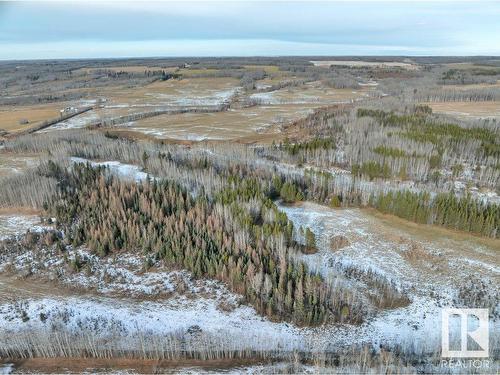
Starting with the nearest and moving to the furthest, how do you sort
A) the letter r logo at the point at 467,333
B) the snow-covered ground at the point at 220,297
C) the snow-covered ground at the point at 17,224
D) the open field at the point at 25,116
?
the letter r logo at the point at 467,333, the snow-covered ground at the point at 220,297, the snow-covered ground at the point at 17,224, the open field at the point at 25,116

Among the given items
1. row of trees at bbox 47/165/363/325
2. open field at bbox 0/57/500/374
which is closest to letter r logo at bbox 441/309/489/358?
open field at bbox 0/57/500/374

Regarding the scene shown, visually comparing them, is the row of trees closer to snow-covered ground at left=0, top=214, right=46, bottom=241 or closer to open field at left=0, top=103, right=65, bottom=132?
snow-covered ground at left=0, top=214, right=46, bottom=241

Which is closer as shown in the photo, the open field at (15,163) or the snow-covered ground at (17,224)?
the snow-covered ground at (17,224)

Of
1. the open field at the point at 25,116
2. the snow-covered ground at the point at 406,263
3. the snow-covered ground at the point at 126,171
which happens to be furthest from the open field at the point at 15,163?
the snow-covered ground at the point at 406,263

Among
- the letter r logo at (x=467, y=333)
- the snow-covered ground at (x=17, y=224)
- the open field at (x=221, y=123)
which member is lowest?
the letter r logo at (x=467, y=333)

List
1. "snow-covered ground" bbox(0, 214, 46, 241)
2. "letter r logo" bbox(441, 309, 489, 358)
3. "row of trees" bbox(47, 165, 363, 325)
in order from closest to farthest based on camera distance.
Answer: "letter r logo" bbox(441, 309, 489, 358) → "row of trees" bbox(47, 165, 363, 325) → "snow-covered ground" bbox(0, 214, 46, 241)

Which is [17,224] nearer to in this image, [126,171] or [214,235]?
[126,171]

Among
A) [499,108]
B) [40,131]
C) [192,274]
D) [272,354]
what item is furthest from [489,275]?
[40,131]

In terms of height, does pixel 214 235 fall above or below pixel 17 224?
above

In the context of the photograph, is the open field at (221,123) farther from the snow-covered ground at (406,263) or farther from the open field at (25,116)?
the snow-covered ground at (406,263)

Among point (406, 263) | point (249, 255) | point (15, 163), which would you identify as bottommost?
point (406, 263)

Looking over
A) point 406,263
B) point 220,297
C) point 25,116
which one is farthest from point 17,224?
point 25,116

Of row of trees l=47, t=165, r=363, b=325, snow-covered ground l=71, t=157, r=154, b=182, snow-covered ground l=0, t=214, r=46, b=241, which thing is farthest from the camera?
snow-covered ground l=71, t=157, r=154, b=182

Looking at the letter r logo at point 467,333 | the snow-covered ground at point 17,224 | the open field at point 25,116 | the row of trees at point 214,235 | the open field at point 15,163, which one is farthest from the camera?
the open field at point 25,116
